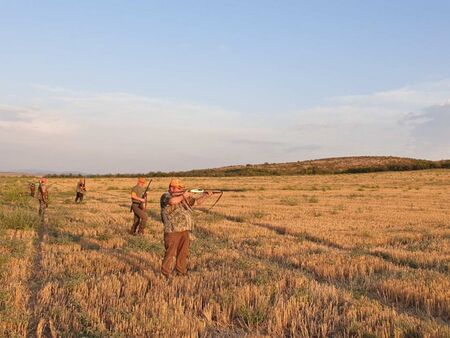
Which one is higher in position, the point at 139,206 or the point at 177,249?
the point at 139,206

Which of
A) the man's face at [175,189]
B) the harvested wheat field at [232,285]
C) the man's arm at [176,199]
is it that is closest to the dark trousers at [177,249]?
the harvested wheat field at [232,285]

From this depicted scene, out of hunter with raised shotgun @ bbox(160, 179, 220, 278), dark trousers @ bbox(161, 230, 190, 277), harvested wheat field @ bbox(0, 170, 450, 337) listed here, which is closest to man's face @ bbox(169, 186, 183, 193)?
hunter with raised shotgun @ bbox(160, 179, 220, 278)

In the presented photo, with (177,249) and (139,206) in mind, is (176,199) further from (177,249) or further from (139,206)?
(139,206)

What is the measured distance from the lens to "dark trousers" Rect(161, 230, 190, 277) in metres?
8.66

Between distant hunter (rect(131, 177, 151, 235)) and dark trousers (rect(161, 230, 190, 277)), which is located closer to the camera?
dark trousers (rect(161, 230, 190, 277))

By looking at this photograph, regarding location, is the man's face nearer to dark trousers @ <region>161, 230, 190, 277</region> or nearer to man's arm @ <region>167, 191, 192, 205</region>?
man's arm @ <region>167, 191, 192, 205</region>

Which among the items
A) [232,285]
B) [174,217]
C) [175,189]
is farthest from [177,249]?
[232,285]

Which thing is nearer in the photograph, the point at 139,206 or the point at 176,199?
the point at 176,199

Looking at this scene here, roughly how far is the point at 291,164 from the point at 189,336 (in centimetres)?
10076

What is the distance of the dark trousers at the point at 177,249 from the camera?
866 centimetres

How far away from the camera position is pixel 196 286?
7957 mm

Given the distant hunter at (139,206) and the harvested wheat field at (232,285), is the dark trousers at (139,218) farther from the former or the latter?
the harvested wheat field at (232,285)

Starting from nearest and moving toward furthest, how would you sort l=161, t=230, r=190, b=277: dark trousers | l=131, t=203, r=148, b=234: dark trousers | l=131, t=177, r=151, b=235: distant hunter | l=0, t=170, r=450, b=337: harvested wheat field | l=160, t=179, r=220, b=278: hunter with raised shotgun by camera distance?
l=0, t=170, r=450, b=337: harvested wheat field → l=161, t=230, r=190, b=277: dark trousers → l=160, t=179, r=220, b=278: hunter with raised shotgun → l=131, t=177, r=151, b=235: distant hunter → l=131, t=203, r=148, b=234: dark trousers

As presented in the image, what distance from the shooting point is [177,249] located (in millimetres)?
8969
